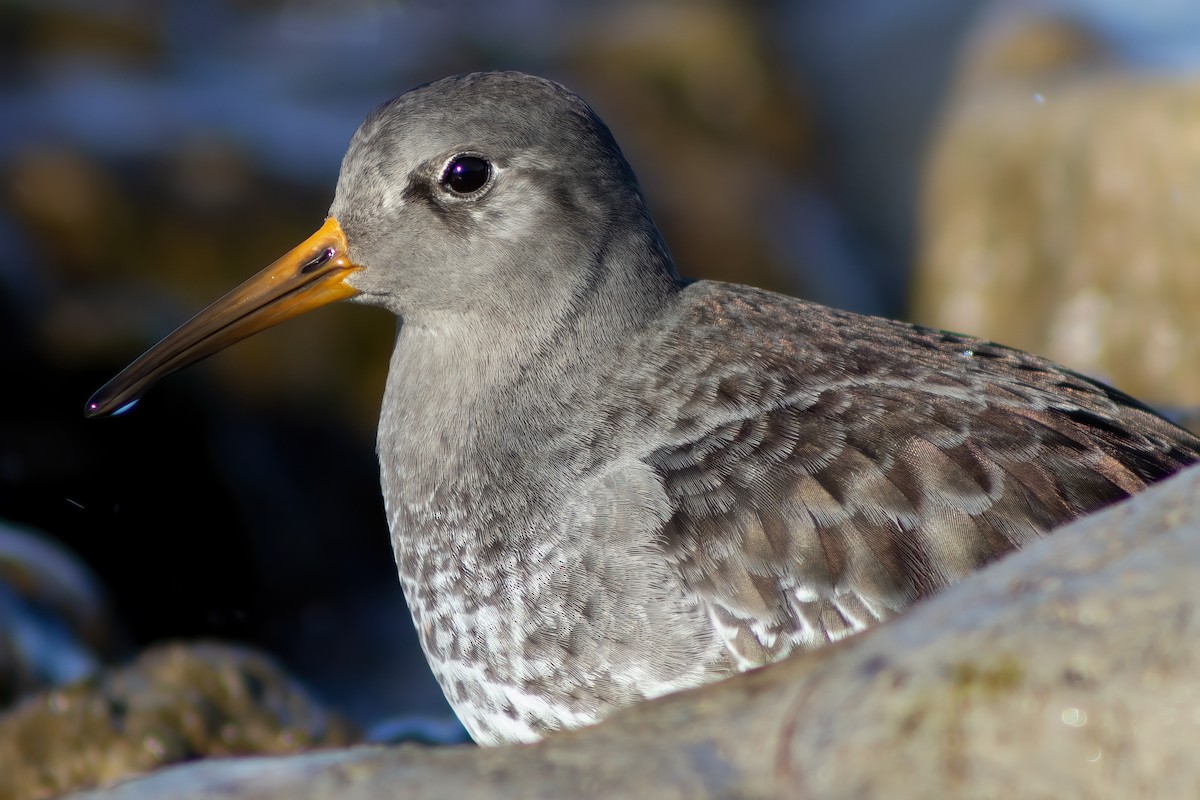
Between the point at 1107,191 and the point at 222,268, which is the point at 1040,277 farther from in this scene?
the point at 222,268

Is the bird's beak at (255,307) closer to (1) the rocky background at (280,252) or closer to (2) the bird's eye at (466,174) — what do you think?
(2) the bird's eye at (466,174)

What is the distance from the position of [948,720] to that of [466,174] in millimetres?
2764

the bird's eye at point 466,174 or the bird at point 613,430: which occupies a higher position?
the bird's eye at point 466,174

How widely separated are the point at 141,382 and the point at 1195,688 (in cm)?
391

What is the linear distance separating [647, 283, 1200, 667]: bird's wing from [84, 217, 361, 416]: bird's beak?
140cm

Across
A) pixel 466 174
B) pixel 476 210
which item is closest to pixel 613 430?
pixel 476 210

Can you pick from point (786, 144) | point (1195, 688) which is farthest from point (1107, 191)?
point (1195, 688)

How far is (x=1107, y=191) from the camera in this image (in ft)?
33.9

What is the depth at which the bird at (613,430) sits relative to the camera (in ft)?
13.8

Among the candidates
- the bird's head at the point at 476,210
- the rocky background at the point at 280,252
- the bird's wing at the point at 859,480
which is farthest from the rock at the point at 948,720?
the rocky background at the point at 280,252

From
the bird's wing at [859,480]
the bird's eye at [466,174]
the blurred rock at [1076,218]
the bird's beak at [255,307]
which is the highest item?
the bird's eye at [466,174]

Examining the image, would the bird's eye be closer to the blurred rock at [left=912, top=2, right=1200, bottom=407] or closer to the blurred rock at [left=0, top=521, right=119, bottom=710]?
the blurred rock at [left=0, top=521, right=119, bottom=710]

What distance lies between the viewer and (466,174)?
4926 millimetres

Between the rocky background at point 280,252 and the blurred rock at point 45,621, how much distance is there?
0.06 ft
